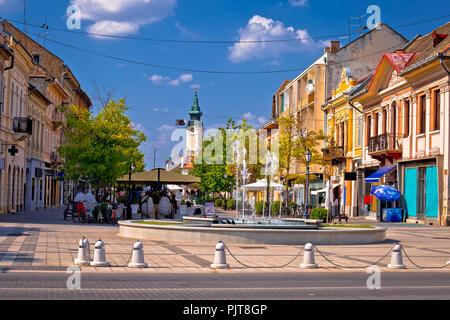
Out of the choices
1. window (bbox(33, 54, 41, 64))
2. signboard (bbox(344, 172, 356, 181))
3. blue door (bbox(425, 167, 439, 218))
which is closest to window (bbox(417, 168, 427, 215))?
blue door (bbox(425, 167, 439, 218))

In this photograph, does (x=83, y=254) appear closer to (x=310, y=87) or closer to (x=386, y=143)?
(x=386, y=143)

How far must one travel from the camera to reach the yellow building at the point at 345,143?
1901 inches

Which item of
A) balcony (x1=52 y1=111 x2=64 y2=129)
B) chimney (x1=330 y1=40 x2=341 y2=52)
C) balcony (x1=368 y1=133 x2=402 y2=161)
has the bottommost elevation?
balcony (x1=368 y1=133 x2=402 y2=161)

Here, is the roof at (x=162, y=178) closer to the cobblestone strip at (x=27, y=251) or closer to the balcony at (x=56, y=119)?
the cobblestone strip at (x=27, y=251)

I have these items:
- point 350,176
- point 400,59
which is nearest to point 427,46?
point 400,59

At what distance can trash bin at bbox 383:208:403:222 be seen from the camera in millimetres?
38281

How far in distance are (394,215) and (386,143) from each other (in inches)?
178

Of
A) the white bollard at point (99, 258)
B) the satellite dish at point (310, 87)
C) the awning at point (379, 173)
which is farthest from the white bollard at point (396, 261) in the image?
the satellite dish at point (310, 87)

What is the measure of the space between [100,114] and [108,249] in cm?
2712

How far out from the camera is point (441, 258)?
18.5 metres

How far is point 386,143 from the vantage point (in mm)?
40188

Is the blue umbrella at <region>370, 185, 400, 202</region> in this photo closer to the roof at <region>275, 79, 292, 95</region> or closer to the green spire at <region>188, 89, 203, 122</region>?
the roof at <region>275, 79, 292, 95</region>

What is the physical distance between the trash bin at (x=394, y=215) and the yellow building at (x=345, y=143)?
8.37 meters
